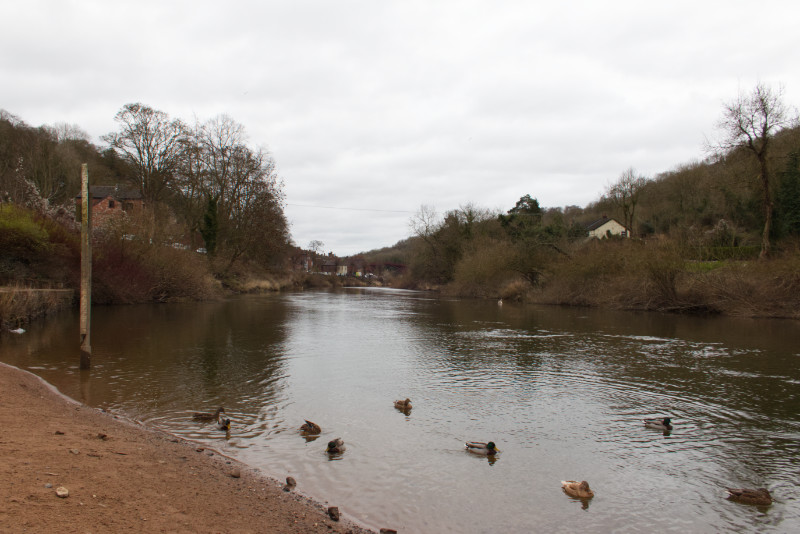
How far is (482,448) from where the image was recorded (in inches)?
292

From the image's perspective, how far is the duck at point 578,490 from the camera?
6.08 meters

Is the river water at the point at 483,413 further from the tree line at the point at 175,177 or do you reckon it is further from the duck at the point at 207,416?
the tree line at the point at 175,177

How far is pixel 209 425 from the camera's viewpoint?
8.38m

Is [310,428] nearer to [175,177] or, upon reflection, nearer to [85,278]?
[85,278]

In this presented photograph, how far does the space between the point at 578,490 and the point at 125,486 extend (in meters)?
4.89

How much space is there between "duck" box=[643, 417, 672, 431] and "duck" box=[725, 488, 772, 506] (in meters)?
2.57

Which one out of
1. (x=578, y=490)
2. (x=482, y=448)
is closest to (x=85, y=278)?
(x=482, y=448)

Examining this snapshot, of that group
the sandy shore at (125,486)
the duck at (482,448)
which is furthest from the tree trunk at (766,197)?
the sandy shore at (125,486)

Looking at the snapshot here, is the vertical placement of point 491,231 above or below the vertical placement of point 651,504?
above

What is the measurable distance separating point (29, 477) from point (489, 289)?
1902 inches

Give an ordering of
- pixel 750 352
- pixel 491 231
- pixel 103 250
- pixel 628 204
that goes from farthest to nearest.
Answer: pixel 491 231
pixel 628 204
pixel 103 250
pixel 750 352

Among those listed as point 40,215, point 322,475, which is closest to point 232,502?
point 322,475

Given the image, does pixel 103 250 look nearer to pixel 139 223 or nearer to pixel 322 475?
pixel 139 223

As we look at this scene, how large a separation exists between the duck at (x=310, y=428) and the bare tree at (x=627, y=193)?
173 ft
